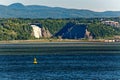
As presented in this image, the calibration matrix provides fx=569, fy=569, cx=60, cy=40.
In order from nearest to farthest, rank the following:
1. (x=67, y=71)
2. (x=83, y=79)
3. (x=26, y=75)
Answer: (x=83, y=79), (x=26, y=75), (x=67, y=71)

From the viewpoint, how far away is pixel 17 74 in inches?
3570

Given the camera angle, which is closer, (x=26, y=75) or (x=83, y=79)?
(x=83, y=79)

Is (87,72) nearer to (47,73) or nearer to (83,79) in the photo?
(47,73)

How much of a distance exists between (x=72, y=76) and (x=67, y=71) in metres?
9.83

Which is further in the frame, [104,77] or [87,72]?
[87,72]

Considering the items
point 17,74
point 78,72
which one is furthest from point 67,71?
point 17,74

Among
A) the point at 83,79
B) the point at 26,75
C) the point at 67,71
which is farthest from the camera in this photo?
the point at 67,71

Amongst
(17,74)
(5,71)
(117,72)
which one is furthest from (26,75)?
(117,72)

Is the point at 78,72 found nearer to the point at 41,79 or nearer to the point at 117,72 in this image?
the point at 117,72

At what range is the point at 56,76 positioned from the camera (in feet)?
283

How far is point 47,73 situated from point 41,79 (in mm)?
10708

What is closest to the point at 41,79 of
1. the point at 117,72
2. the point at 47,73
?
the point at 47,73

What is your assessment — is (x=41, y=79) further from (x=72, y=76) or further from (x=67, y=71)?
(x=67, y=71)

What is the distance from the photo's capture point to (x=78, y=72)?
9362 cm
